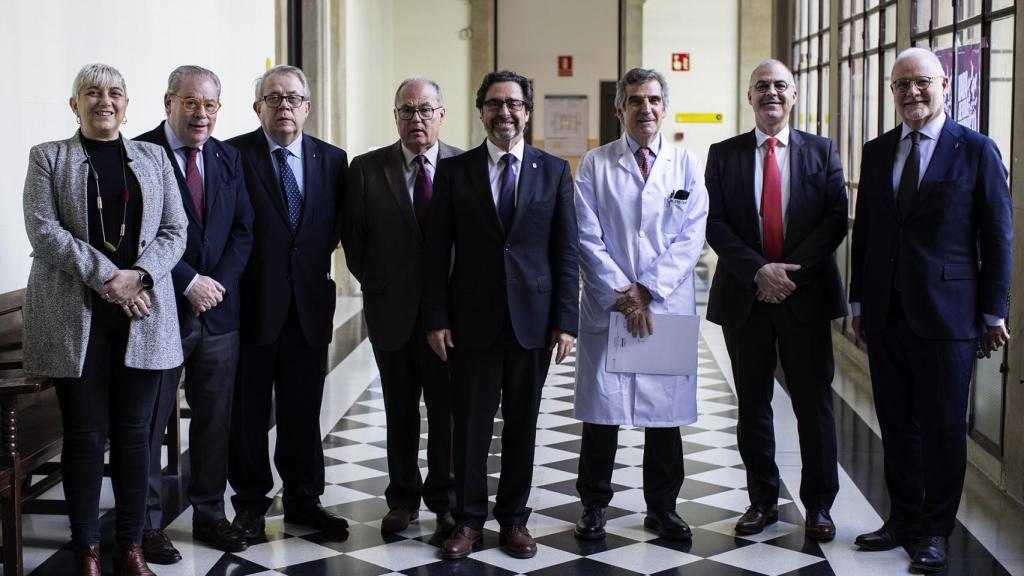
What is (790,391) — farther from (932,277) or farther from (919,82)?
(919,82)

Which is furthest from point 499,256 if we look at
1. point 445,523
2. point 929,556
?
point 929,556

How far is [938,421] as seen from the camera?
413 centimetres

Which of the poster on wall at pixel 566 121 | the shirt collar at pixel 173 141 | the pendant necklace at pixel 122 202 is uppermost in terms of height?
the poster on wall at pixel 566 121

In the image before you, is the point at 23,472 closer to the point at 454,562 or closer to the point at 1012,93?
the point at 454,562

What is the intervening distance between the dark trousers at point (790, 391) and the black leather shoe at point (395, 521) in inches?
54.0

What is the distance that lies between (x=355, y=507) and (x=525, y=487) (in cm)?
99

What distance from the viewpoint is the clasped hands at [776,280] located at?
14.2ft

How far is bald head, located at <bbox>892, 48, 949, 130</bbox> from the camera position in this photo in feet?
13.4

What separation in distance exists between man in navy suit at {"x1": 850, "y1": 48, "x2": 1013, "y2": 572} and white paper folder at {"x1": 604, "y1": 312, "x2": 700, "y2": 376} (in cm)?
67

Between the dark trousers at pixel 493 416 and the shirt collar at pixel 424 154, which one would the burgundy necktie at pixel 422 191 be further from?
the dark trousers at pixel 493 416

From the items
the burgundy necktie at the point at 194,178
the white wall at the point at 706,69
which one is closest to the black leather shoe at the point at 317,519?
the burgundy necktie at the point at 194,178

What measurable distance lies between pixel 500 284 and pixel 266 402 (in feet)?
3.62

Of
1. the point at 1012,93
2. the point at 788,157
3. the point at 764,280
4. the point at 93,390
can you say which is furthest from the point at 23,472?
the point at 1012,93

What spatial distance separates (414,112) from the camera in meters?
4.44
